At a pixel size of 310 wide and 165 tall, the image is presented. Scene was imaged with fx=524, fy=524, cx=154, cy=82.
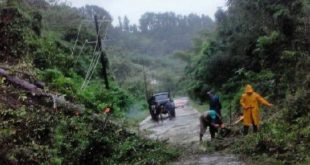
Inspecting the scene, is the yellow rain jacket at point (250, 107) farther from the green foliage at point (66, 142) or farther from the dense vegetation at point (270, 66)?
the green foliage at point (66, 142)

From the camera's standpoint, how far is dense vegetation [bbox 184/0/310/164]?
1334cm

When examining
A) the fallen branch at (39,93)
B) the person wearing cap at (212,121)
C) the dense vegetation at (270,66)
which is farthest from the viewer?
the fallen branch at (39,93)

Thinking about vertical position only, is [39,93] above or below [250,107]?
above

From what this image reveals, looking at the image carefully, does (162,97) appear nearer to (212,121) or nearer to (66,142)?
(212,121)

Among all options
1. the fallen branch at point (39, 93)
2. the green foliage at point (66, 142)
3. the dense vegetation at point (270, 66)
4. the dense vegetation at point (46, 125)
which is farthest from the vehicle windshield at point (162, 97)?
the green foliage at point (66, 142)

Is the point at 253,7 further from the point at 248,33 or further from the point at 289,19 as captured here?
the point at 289,19

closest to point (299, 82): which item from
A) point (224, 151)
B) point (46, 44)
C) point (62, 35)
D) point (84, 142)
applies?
point (224, 151)

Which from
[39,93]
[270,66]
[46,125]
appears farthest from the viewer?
[270,66]

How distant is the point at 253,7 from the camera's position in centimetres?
2675

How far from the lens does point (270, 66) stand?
25.6 m

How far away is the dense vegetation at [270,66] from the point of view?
1334 cm

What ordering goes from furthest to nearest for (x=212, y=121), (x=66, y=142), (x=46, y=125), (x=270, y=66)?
(x=270, y=66), (x=212, y=121), (x=46, y=125), (x=66, y=142)

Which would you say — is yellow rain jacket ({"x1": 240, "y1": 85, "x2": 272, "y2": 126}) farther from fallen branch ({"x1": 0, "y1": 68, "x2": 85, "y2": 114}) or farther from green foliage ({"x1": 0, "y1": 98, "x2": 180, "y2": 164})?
fallen branch ({"x1": 0, "y1": 68, "x2": 85, "y2": 114})

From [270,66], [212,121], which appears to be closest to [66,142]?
[212,121]
